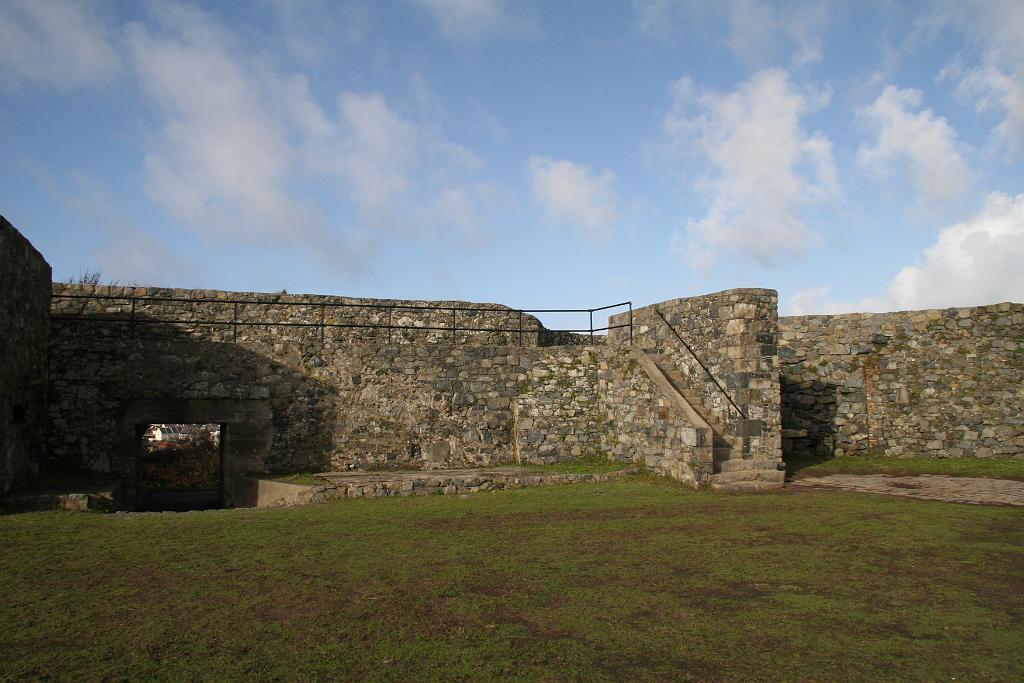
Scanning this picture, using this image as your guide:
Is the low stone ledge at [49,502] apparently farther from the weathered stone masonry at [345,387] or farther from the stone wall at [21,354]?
the weathered stone masonry at [345,387]

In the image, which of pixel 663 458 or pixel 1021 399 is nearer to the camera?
pixel 663 458

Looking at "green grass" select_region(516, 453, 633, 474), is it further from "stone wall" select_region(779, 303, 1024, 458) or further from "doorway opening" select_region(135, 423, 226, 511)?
"doorway opening" select_region(135, 423, 226, 511)

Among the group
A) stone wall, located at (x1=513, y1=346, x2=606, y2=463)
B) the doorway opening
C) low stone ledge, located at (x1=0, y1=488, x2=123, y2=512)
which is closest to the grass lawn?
low stone ledge, located at (x1=0, y1=488, x2=123, y2=512)

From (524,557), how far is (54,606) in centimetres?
386

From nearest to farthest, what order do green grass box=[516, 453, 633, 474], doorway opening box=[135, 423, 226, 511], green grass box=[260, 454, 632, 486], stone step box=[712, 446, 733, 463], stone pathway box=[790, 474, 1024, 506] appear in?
1. stone pathway box=[790, 474, 1024, 506]
2. stone step box=[712, 446, 733, 463]
3. green grass box=[260, 454, 632, 486]
4. green grass box=[516, 453, 633, 474]
5. doorway opening box=[135, 423, 226, 511]

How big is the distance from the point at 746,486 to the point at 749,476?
29cm

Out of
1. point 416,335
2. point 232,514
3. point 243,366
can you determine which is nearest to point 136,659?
point 232,514

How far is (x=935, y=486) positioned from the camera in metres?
10.0

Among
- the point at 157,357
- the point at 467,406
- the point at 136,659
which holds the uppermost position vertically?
the point at 157,357

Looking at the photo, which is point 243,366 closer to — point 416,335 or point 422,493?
point 416,335

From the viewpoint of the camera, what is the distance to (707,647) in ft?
13.7

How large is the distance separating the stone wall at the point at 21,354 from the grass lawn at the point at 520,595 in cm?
209

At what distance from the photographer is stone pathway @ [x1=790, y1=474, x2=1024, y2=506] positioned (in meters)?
8.88

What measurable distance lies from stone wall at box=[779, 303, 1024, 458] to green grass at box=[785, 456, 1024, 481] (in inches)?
18.3
